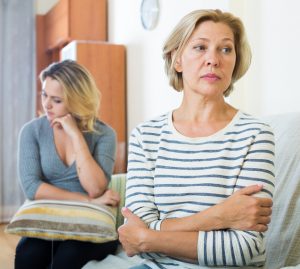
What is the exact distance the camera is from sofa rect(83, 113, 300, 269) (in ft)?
4.87

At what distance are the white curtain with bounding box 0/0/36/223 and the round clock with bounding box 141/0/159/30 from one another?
1491 millimetres

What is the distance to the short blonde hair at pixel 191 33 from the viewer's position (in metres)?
1.30

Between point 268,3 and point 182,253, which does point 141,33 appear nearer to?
point 268,3

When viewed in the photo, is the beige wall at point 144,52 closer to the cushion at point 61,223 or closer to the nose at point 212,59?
the cushion at point 61,223

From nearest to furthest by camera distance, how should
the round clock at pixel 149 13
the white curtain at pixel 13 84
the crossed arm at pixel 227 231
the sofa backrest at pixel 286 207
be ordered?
the crossed arm at pixel 227 231 < the sofa backrest at pixel 286 207 < the round clock at pixel 149 13 < the white curtain at pixel 13 84

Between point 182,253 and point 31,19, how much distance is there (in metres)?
4.14

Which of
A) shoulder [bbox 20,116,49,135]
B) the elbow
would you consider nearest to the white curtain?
shoulder [bbox 20,116,49,135]

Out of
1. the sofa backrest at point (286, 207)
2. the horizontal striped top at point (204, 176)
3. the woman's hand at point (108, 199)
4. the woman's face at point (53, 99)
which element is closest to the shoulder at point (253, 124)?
the horizontal striped top at point (204, 176)

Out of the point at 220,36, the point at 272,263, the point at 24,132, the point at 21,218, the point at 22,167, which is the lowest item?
the point at 272,263

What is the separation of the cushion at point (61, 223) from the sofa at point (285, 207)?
13 centimetres

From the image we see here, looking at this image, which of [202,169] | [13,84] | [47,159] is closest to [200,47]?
[202,169]

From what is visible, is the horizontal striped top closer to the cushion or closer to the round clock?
the cushion

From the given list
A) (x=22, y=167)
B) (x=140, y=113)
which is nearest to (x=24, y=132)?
(x=22, y=167)

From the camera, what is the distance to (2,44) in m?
4.71
